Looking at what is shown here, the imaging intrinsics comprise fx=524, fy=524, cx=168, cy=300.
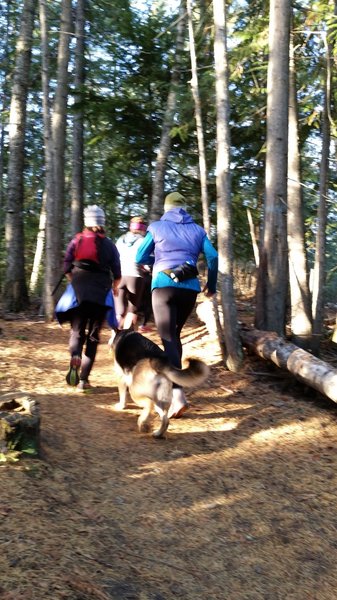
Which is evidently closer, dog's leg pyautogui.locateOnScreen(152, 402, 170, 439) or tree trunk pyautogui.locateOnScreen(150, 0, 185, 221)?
dog's leg pyautogui.locateOnScreen(152, 402, 170, 439)

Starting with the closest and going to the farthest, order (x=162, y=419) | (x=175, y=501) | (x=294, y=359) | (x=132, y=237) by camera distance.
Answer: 1. (x=175, y=501)
2. (x=162, y=419)
3. (x=294, y=359)
4. (x=132, y=237)

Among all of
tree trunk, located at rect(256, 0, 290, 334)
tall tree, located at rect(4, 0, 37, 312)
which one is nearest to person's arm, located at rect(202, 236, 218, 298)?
tree trunk, located at rect(256, 0, 290, 334)

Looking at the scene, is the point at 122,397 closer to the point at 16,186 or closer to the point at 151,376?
the point at 151,376

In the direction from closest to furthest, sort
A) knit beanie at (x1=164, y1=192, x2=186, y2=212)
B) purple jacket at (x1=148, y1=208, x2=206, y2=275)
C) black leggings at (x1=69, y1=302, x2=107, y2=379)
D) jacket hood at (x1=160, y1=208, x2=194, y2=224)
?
1. purple jacket at (x1=148, y1=208, x2=206, y2=275)
2. jacket hood at (x1=160, y1=208, x2=194, y2=224)
3. knit beanie at (x1=164, y1=192, x2=186, y2=212)
4. black leggings at (x1=69, y1=302, x2=107, y2=379)

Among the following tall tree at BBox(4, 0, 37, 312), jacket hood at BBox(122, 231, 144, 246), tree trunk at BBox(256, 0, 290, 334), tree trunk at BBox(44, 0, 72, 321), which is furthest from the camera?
tall tree at BBox(4, 0, 37, 312)

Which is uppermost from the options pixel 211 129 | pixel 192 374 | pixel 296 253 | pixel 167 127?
pixel 211 129

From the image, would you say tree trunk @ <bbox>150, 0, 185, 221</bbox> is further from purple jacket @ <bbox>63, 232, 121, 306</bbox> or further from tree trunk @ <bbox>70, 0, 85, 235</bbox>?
purple jacket @ <bbox>63, 232, 121, 306</bbox>

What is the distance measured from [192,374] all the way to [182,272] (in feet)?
3.72

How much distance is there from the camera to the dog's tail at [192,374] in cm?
502

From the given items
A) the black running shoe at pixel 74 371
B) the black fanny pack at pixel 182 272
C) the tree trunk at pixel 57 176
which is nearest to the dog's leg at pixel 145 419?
the black running shoe at pixel 74 371

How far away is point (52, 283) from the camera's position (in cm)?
1120

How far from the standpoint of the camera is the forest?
7.69 m

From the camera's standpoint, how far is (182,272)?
5.55 metres

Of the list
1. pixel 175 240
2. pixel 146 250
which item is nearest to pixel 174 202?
pixel 175 240
